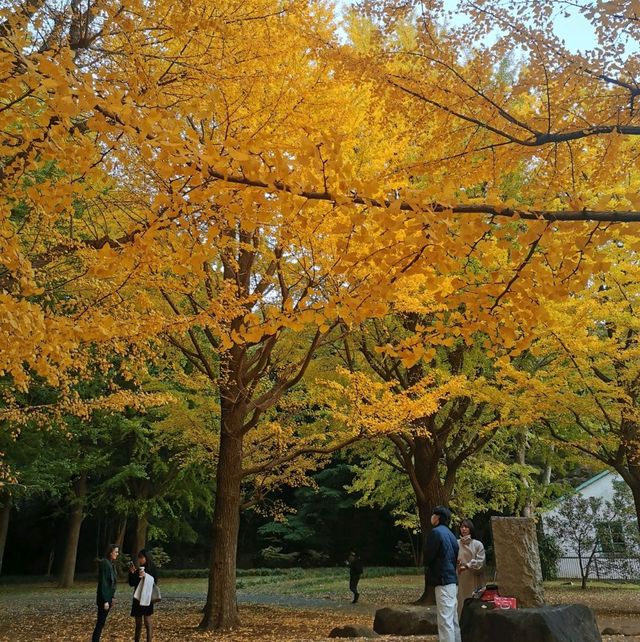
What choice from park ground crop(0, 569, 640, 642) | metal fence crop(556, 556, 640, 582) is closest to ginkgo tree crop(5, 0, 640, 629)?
park ground crop(0, 569, 640, 642)

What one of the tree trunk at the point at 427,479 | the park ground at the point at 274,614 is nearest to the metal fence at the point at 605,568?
the park ground at the point at 274,614

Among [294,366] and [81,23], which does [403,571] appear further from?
[81,23]

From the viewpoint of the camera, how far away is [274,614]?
36.0ft

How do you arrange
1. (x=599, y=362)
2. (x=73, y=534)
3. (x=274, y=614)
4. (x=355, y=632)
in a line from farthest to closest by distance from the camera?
(x=73, y=534)
(x=274, y=614)
(x=599, y=362)
(x=355, y=632)

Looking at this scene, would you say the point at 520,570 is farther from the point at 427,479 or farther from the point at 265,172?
the point at 427,479

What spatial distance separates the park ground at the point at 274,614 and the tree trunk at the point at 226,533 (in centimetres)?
32

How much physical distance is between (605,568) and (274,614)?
13728mm

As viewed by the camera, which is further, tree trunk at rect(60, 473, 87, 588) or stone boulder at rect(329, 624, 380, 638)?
tree trunk at rect(60, 473, 87, 588)

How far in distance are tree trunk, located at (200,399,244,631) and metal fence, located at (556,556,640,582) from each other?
14723 millimetres

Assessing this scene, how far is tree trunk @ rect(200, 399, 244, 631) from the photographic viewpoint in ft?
28.5

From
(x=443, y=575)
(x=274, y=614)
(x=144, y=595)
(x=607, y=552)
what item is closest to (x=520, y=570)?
(x=443, y=575)

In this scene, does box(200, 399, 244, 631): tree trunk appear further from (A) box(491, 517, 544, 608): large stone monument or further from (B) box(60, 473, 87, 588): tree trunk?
(B) box(60, 473, 87, 588): tree trunk

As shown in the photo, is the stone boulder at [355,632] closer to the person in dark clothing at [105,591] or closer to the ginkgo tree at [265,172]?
the ginkgo tree at [265,172]

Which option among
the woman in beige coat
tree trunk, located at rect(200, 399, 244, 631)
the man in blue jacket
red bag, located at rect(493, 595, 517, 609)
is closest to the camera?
the man in blue jacket
